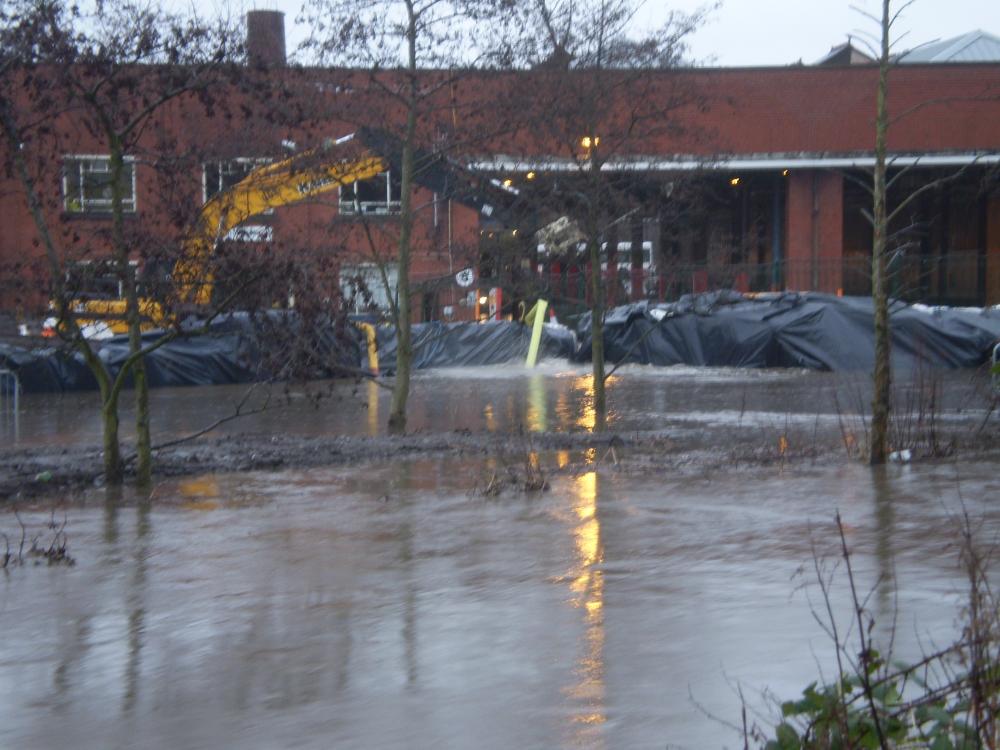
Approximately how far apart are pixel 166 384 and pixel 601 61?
13242mm

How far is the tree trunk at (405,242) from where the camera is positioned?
1608cm

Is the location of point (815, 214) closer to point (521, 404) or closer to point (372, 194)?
point (372, 194)

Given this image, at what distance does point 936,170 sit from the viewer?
39781 mm

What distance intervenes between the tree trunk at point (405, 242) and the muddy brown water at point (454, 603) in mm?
3548

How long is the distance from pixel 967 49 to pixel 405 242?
3874 cm

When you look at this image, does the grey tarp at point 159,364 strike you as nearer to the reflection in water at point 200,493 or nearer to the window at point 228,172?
the window at point 228,172

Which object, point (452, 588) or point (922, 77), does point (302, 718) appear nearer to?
point (452, 588)

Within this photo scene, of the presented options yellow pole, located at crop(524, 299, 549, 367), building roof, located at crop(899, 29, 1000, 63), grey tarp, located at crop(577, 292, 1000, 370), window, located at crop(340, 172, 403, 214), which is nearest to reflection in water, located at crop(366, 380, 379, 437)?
window, located at crop(340, 172, 403, 214)

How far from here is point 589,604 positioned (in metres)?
7.61

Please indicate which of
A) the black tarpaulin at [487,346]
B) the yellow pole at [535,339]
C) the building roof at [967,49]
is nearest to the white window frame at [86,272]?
the black tarpaulin at [487,346]

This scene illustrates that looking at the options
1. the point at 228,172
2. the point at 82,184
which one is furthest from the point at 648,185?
the point at 82,184

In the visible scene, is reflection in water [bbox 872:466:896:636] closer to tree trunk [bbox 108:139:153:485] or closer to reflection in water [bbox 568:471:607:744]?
reflection in water [bbox 568:471:607:744]

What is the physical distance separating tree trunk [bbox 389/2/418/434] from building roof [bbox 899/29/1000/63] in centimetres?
3590

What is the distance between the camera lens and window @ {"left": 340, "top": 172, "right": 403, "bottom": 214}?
17355 mm
